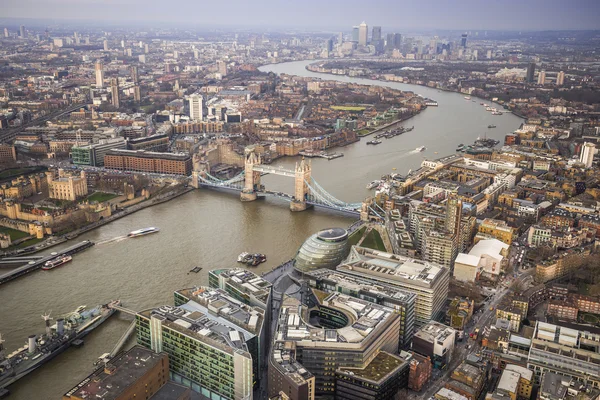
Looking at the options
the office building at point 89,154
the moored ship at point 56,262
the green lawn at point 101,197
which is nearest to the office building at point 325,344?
the moored ship at point 56,262

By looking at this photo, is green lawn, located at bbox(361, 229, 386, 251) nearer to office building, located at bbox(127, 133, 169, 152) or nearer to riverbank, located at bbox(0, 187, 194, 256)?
riverbank, located at bbox(0, 187, 194, 256)

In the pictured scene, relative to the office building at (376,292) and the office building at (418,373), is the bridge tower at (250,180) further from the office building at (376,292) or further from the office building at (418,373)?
→ the office building at (418,373)

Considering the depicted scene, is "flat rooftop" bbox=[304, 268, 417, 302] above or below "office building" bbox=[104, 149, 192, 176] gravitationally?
above

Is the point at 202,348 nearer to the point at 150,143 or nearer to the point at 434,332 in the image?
the point at 434,332

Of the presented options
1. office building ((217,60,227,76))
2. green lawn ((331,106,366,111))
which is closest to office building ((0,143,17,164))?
green lawn ((331,106,366,111))

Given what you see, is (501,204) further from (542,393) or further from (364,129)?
(364,129)

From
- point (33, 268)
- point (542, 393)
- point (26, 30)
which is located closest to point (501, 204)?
point (542, 393)

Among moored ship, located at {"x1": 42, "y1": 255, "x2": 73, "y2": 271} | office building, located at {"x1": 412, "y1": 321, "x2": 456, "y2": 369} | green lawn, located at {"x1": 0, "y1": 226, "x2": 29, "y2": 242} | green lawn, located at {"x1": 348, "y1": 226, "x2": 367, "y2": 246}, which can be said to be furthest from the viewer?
green lawn, located at {"x1": 0, "y1": 226, "x2": 29, "y2": 242}
